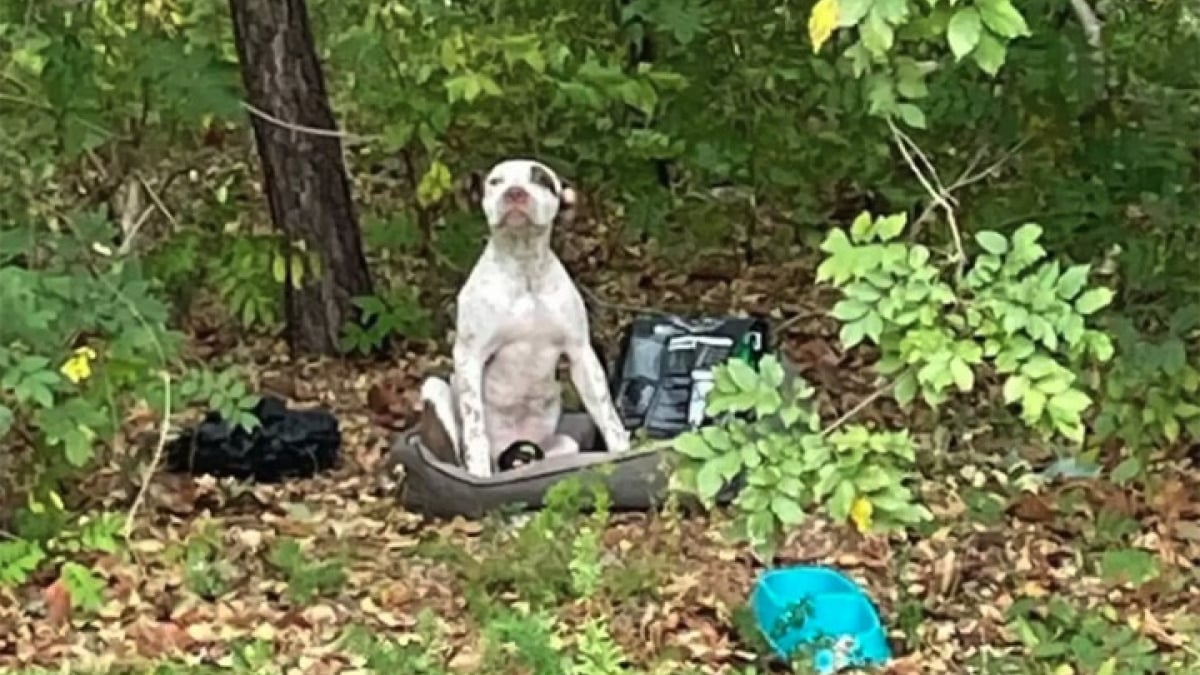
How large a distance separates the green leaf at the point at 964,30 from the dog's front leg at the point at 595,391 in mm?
2332

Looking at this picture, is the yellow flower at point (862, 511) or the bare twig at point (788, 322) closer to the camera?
the yellow flower at point (862, 511)

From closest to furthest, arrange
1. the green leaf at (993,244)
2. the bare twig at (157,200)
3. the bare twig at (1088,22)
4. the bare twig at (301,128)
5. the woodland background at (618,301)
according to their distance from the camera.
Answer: the green leaf at (993,244), the woodland background at (618,301), the bare twig at (1088,22), the bare twig at (157,200), the bare twig at (301,128)

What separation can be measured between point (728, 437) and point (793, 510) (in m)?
0.19

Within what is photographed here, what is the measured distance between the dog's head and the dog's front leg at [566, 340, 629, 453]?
327 mm

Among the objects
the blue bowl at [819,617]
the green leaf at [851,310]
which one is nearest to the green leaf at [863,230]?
the green leaf at [851,310]

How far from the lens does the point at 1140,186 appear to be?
5805mm

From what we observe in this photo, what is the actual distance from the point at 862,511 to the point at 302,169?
10.9ft

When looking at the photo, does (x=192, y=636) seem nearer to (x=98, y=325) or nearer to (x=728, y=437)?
(x=98, y=325)

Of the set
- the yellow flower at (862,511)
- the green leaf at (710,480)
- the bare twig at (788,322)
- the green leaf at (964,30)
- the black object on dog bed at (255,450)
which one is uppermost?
the green leaf at (964,30)

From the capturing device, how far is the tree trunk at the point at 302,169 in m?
6.62

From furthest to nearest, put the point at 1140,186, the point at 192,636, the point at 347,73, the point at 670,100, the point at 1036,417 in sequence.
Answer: the point at 347,73 < the point at 670,100 < the point at 1140,186 < the point at 192,636 < the point at 1036,417

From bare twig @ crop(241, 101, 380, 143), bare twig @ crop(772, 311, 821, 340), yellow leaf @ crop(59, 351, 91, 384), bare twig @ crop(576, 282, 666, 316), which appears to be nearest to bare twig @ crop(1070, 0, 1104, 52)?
bare twig @ crop(772, 311, 821, 340)

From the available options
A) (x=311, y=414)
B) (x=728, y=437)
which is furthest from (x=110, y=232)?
(x=728, y=437)

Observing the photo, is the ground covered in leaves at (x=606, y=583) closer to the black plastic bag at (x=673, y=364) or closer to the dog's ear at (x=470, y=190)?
the black plastic bag at (x=673, y=364)
